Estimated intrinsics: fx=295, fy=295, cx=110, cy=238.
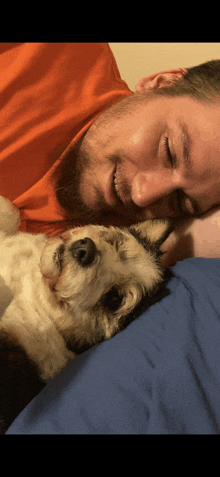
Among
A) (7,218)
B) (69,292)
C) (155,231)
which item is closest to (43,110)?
(7,218)

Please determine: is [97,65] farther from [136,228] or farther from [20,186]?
[136,228]

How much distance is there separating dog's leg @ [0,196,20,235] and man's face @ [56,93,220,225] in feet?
1.96

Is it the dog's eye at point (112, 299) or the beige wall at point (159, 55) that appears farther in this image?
the beige wall at point (159, 55)

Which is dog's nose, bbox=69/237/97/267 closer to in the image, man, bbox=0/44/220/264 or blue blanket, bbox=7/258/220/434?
blue blanket, bbox=7/258/220/434

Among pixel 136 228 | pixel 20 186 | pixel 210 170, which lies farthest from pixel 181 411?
pixel 20 186

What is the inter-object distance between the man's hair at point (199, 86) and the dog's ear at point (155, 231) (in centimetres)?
79

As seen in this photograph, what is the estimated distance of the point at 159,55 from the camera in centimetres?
293

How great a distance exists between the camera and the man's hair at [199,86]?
5.83 ft

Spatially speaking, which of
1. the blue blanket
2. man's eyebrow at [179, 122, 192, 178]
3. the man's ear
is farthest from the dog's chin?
the man's ear

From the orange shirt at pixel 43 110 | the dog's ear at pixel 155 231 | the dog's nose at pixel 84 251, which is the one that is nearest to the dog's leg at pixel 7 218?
the orange shirt at pixel 43 110

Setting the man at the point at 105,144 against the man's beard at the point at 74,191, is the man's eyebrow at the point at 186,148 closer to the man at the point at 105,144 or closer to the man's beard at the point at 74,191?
the man at the point at 105,144

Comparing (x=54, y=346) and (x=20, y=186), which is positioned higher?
(x=20, y=186)
